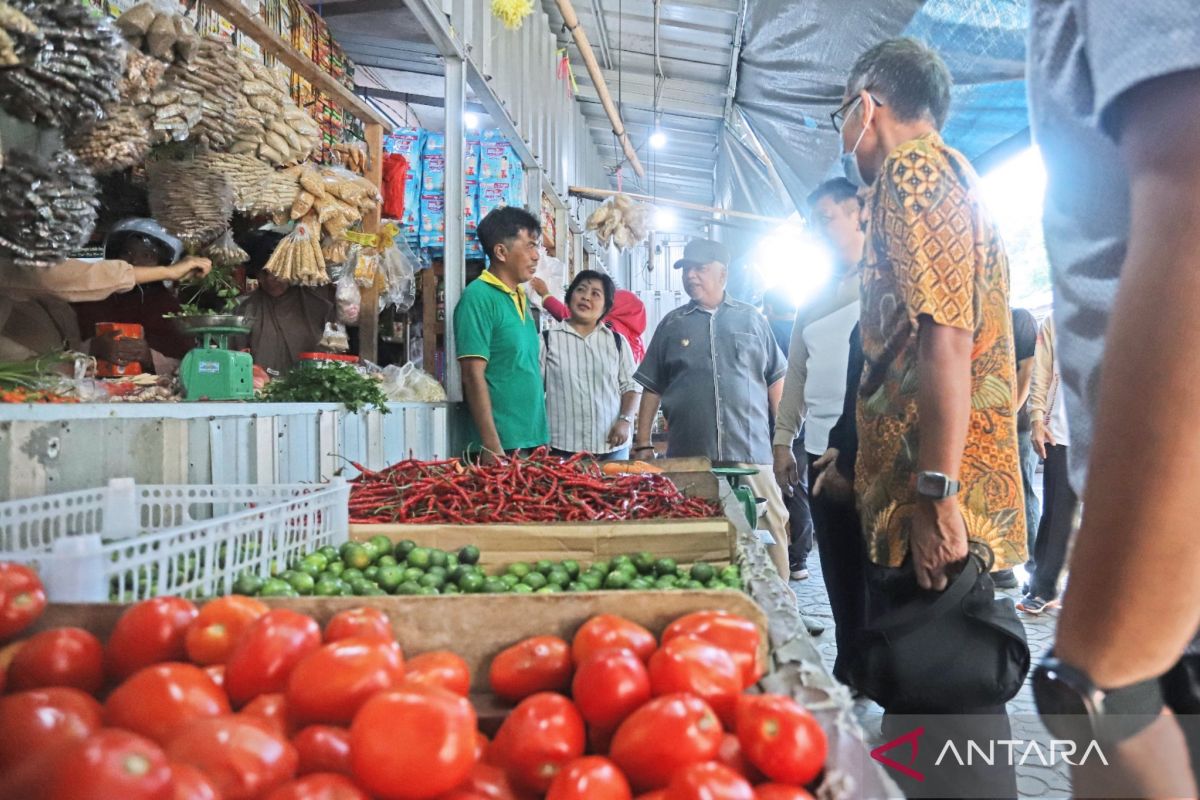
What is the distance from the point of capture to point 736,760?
1.01 m

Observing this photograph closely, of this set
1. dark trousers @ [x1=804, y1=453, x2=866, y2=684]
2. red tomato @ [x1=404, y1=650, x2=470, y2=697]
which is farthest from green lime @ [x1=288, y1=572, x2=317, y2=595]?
dark trousers @ [x1=804, y1=453, x2=866, y2=684]

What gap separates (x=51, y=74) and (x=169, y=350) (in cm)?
395

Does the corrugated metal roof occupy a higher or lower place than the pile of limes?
higher

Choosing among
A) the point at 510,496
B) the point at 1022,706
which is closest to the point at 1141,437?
the point at 510,496

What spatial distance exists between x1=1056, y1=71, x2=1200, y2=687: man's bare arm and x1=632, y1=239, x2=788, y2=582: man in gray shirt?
4125 mm

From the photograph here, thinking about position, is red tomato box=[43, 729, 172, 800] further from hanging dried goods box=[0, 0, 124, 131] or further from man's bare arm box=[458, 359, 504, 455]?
man's bare arm box=[458, 359, 504, 455]

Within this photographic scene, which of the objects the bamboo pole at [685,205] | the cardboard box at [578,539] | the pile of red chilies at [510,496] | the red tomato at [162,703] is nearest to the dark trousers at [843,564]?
the pile of red chilies at [510,496]

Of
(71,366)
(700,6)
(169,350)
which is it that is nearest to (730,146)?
(700,6)

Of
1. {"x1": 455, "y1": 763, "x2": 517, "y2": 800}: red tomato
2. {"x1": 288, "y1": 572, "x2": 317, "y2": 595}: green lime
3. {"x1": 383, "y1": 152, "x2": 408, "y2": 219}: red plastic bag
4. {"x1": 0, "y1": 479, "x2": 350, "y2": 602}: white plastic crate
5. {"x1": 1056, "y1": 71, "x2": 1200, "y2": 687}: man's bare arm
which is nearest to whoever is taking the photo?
{"x1": 1056, "y1": 71, "x2": 1200, "y2": 687}: man's bare arm

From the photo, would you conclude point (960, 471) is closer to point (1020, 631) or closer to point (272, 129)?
point (1020, 631)

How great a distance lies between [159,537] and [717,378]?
3.85 metres

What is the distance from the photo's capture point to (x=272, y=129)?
345 cm

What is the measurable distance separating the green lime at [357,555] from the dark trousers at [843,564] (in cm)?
181

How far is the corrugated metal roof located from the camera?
24.7 ft
